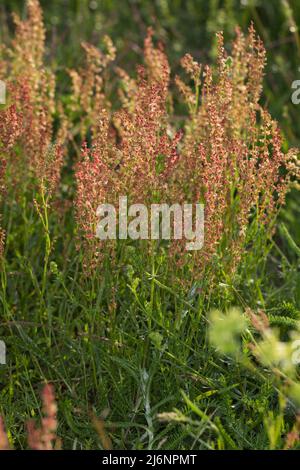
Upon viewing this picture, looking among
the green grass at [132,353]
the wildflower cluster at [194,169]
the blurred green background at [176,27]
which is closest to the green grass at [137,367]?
the green grass at [132,353]

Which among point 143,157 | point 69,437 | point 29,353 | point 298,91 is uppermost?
point 298,91

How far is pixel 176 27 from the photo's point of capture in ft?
16.9

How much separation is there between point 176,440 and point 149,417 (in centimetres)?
9

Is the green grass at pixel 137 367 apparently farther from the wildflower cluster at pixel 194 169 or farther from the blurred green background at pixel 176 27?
the blurred green background at pixel 176 27

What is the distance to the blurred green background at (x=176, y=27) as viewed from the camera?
4.29 meters

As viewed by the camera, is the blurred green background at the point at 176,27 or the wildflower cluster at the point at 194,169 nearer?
the wildflower cluster at the point at 194,169

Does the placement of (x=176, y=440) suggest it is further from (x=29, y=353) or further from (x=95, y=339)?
(x=29, y=353)

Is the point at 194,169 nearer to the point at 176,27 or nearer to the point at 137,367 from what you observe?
the point at 137,367

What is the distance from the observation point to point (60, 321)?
2.46 meters

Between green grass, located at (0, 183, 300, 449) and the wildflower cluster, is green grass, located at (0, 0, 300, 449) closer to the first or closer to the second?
green grass, located at (0, 183, 300, 449)
